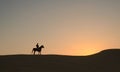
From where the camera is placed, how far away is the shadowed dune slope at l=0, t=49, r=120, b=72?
3691 centimetres

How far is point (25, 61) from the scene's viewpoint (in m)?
41.6

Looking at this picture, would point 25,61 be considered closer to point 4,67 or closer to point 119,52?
point 4,67

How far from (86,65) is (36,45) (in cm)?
1008

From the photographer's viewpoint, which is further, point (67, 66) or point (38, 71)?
point (67, 66)

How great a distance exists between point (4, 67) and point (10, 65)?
4.56ft

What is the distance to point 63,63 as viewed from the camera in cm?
4106

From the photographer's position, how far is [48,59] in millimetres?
43625

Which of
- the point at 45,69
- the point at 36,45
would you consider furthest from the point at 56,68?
the point at 36,45

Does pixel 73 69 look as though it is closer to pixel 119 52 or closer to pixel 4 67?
pixel 4 67

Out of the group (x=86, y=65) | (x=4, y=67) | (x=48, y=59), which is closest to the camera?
(x=4, y=67)

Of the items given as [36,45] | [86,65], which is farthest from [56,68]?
[36,45]

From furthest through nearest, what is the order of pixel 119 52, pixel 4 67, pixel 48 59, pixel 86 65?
1. pixel 119 52
2. pixel 48 59
3. pixel 86 65
4. pixel 4 67

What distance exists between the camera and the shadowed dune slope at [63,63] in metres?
36.9

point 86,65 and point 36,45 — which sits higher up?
point 36,45
